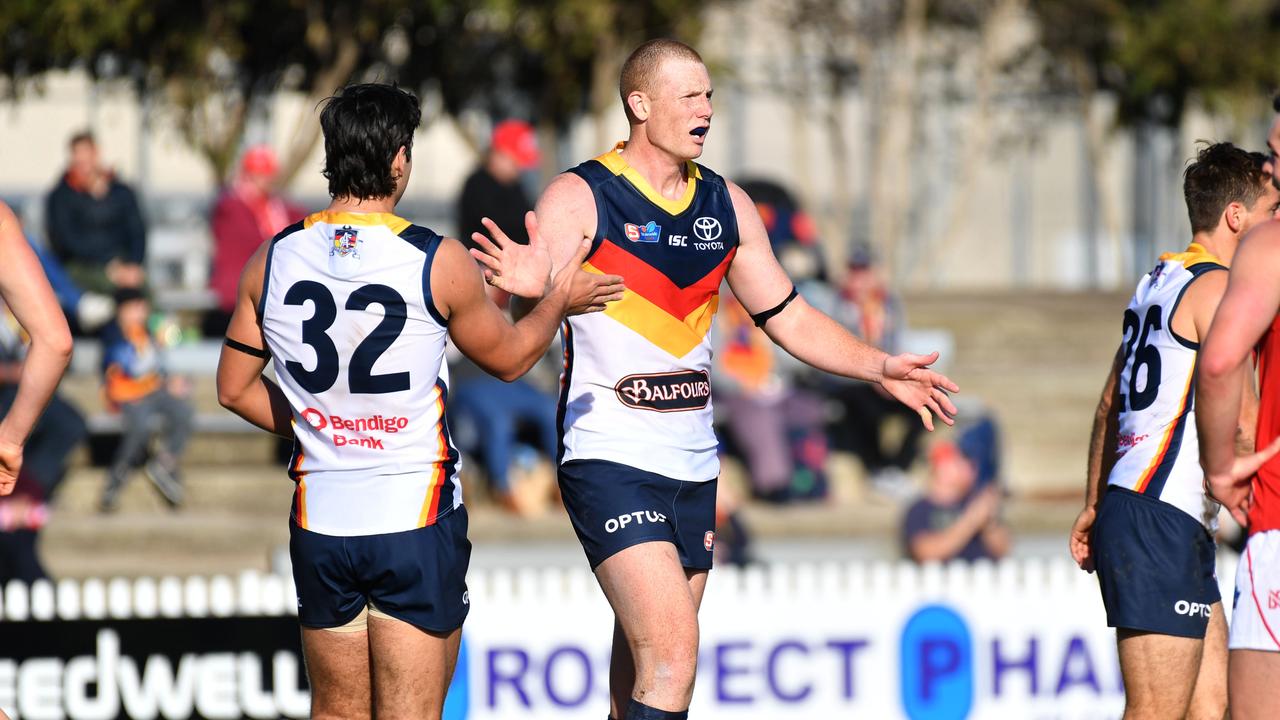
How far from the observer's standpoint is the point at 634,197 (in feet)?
15.9

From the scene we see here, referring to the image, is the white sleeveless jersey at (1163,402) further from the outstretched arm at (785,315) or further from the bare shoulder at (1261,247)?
the bare shoulder at (1261,247)

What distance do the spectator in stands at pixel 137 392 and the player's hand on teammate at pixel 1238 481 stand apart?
7632mm

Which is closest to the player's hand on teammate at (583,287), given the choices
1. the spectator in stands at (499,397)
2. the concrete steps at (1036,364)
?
the spectator in stands at (499,397)

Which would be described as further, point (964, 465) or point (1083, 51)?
point (1083, 51)

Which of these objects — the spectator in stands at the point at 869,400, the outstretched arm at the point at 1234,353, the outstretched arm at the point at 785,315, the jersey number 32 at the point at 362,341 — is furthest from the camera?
the spectator in stands at the point at 869,400

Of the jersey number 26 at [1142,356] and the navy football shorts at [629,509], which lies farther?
the jersey number 26 at [1142,356]

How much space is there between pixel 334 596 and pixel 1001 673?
4702mm

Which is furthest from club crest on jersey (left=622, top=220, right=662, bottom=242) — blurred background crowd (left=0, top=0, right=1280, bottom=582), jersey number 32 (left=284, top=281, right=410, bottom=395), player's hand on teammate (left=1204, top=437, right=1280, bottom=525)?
blurred background crowd (left=0, top=0, right=1280, bottom=582)

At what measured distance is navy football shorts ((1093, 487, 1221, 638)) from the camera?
4844mm

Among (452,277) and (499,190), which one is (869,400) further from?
(452,277)

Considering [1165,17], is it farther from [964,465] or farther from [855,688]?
[855,688]

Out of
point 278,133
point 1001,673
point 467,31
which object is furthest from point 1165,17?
point 1001,673

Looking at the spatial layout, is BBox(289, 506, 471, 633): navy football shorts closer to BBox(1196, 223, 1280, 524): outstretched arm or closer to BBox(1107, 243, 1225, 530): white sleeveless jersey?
BBox(1196, 223, 1280, 524): outstretched arm

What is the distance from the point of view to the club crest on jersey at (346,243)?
4.16 meters
